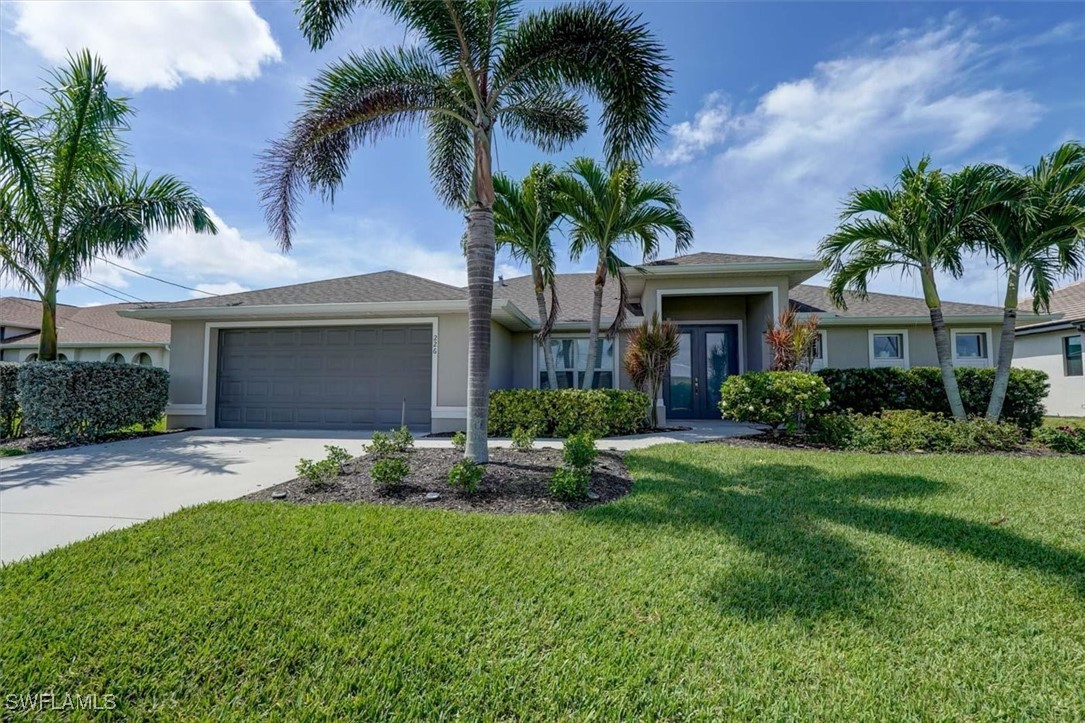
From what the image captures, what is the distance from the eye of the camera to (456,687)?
1979 mm

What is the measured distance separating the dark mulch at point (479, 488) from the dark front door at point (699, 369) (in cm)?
677

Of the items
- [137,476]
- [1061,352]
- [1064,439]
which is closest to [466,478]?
[137,476]

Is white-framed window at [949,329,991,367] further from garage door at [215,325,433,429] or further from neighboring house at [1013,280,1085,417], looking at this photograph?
garage door at [215,325,433,429]

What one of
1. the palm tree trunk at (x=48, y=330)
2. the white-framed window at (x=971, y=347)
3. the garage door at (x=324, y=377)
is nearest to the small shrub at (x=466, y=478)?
the garage door at (x=324, y=377)

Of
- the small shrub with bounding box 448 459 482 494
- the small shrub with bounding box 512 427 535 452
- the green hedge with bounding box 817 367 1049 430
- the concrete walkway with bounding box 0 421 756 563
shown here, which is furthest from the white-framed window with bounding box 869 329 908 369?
the small shrub with bounding box 448 459 482 494

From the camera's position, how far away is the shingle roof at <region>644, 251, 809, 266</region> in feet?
34.8

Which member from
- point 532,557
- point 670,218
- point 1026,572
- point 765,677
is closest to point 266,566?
point 532,557

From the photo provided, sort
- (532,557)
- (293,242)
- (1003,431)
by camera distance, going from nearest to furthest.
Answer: (532,557), (293,242), (1003,431)

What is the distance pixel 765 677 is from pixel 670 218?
8761 millimetres

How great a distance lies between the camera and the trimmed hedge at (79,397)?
8188 mm

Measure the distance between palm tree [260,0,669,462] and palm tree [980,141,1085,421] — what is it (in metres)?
6.93

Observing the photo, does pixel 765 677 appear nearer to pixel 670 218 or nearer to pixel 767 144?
pixel 670 218

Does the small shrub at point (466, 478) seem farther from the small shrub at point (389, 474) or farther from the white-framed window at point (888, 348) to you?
the white-framed window at point (888, 348)

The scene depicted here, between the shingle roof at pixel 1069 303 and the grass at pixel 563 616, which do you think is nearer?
the grass at pixel 563 616
